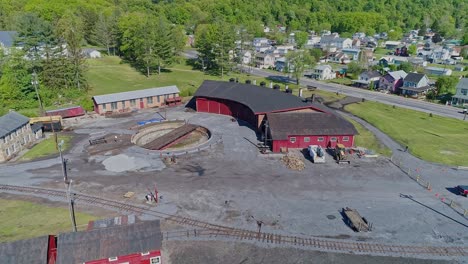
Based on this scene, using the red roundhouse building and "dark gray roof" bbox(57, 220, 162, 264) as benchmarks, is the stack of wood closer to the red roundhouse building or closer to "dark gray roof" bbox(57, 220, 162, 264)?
the red roundhouse building

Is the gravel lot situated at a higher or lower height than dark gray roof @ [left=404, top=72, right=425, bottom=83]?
lower

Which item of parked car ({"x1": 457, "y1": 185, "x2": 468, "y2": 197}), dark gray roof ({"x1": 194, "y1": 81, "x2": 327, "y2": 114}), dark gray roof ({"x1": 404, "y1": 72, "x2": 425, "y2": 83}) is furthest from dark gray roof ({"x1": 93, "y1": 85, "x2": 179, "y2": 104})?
dark gray roof ({"x1": 404, "y1": 72, "x2": 425, "y2": 83})

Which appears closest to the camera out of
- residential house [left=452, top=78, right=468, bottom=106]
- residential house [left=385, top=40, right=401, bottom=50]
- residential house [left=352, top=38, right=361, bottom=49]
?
residential house [left=452, top=78, right=468, bottom=106]

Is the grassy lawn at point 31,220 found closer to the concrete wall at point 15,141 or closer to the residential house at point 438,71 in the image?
the concrete wall at point 15,141

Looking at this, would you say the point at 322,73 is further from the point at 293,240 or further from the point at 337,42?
the point at 293,240

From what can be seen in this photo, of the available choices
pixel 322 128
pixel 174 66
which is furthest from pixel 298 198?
pixel 174 66

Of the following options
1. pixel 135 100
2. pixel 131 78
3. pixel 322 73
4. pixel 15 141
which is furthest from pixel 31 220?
pixel 322 73

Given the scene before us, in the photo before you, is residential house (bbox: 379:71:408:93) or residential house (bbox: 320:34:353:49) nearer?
residential house (bbox: 379:71:408:93)
